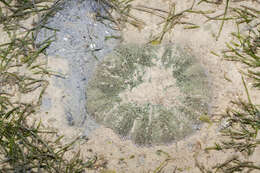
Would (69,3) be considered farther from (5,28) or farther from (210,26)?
(210,26)

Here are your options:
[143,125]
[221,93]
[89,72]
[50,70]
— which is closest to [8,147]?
[50,70]

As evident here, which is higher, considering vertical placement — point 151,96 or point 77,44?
point 77,44

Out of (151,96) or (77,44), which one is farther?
(77,44)

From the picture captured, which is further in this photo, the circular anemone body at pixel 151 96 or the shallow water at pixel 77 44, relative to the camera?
the shallow water at pixel 77 44

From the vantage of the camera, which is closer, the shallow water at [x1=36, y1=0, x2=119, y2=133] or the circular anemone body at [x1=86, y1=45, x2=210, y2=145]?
the circular anemone body at [x1=86, y1=45, x2=210, y2=145]

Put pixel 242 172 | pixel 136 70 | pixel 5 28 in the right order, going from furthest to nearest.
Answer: pixel 5 28
pixel 136 70
pixel 242 172

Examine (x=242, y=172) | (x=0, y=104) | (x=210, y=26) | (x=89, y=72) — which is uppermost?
(x=210, y=26)

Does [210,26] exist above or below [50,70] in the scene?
above

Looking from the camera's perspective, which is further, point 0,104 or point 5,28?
point 5,28
